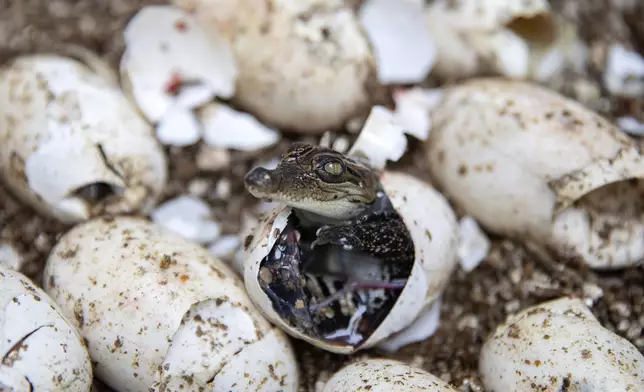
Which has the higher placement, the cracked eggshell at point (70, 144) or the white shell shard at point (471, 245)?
the cracked eggshell at point (70, 144)

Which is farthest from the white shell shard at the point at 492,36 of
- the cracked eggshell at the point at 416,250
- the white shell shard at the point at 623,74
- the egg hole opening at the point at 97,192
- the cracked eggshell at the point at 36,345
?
the cracked eggshell at the point at 36,345

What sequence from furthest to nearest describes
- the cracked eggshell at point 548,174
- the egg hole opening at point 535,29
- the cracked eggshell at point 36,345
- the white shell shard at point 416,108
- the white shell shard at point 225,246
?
the egg hole opening at point 535,29 < the white shell shard at point 416,108 < the white shell shard at point 225,246 < the cracked eggshell at point 548,174 < the cracked eggshell at point 36,345

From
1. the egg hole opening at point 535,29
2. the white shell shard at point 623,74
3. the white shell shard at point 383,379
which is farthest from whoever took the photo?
the white shell shard at point 623,74

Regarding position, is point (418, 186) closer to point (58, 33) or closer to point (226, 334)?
point (226, 334)

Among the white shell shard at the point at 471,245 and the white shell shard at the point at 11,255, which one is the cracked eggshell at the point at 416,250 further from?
the white shell shard at the point at 11,255

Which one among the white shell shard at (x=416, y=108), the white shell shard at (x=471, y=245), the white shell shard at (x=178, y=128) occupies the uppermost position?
the white shell shard at (x=178, y=128)

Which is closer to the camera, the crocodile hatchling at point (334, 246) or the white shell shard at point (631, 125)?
the crocodile hatchling at point (334, 246)
